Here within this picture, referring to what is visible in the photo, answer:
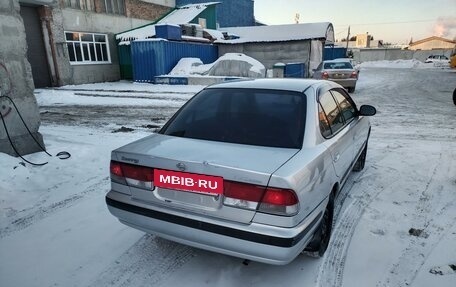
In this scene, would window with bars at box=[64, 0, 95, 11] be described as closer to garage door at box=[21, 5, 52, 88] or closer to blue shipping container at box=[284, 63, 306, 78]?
garage door at box=[21, 5, 52, 88]

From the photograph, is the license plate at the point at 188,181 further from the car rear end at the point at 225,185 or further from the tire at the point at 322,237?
the tire at the point at 322,237

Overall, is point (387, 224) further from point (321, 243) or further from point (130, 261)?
point (130, 261)

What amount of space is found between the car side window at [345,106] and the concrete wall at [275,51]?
20.6 metres

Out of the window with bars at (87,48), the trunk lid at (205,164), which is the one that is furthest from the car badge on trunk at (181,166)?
the window with bars at (87,48)

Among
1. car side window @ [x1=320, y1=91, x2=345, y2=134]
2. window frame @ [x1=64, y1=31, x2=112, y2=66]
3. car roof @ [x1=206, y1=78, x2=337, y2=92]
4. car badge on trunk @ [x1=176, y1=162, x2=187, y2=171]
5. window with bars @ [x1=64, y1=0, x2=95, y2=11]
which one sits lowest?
car badge on trunk @ [x1=176, y1=162, x2=187, y2=171]

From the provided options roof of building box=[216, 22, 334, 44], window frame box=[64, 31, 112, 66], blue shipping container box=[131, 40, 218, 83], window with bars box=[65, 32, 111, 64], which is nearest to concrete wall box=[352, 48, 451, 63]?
roof of building box=[216, 22, 334, 44]

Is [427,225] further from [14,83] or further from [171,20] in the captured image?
[171,20]

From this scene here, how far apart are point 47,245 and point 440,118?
9.50 m

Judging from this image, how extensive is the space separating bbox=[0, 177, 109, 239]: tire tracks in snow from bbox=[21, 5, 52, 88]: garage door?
15.0 meters

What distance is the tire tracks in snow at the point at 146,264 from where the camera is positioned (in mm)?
2511

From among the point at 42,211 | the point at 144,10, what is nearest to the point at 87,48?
the point at 144,10

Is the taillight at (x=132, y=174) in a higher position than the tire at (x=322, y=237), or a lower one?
higher

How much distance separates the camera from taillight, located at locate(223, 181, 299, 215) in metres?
2.03

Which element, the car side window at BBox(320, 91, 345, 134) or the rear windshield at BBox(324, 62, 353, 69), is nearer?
Result: the car side window at BBox(320, 91, 345, 134)
